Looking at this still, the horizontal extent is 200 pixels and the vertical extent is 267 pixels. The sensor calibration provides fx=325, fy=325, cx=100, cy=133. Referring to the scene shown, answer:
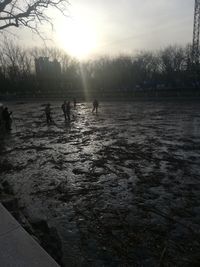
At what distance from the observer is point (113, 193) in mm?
9984

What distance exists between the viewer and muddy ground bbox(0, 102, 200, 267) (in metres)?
6.60

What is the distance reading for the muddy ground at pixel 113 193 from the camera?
6.60 metres

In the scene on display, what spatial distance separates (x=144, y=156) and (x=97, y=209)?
20.4 ft

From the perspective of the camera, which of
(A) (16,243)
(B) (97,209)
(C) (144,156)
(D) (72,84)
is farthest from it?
(D) (72,84)

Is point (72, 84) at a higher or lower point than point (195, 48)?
lower

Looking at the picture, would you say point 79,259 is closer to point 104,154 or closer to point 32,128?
point 104,154

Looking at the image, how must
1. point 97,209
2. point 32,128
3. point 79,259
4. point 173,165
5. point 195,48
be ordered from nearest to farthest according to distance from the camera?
point 79,259, point 97,209, point 173,165, point 32,128, point 195,48

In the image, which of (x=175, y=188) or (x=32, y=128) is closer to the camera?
(x=175, y=188)

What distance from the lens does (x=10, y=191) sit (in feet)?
34.5

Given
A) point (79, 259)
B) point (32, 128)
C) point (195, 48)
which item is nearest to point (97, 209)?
point (79, 259)

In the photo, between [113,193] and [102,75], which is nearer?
[113,193]

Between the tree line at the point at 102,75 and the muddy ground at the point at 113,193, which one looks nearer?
the muddy ground at the point at 113,193

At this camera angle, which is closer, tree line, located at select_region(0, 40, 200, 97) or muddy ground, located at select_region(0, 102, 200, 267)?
muddy ground, located at select_region(0, 102, 200, 267)

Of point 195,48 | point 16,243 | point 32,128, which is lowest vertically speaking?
point 32,128
